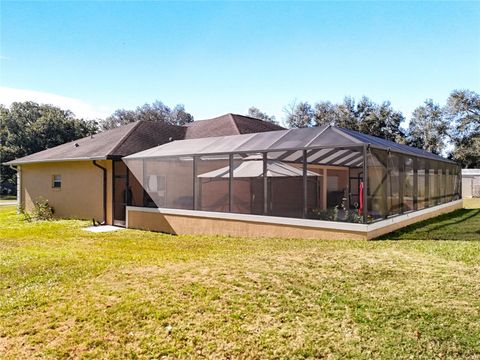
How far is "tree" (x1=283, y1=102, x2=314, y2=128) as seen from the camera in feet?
138

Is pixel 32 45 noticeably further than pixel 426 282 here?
Yes

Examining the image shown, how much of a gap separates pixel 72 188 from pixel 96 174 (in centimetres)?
182

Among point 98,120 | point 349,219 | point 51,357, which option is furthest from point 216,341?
point 98,120

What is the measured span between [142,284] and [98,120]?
159 feet

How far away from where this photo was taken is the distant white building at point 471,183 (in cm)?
2906

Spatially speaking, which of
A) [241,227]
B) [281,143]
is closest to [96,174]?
[241,227]

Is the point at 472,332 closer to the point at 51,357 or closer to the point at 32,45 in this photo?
the point at 51,357

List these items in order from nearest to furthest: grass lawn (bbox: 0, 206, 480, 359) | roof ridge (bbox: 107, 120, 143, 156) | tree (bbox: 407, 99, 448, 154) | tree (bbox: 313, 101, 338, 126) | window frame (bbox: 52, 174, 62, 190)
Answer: grass lawn (bbox: 0, 206, 480, 359), roof ridge (bbox: 107, 120, 143, 156), window frame (bbox: 52, 174, 62, 190), tree (bbox: 407, 99, 448, 154), tree (bbox: 313, 101, 338, 126)

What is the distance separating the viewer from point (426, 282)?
498cm

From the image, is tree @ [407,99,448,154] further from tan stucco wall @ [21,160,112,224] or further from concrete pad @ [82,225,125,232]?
concrete pad @ [82,225,125,232]

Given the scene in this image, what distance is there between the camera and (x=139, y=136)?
16.4 m

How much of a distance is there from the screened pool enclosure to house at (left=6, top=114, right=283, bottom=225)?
100 cm

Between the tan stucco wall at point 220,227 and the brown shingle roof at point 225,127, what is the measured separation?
7.10m

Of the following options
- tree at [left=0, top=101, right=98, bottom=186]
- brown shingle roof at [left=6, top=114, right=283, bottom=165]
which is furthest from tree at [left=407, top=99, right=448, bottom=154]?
tree at [left=0, top=101, right=98, bottom=186]
